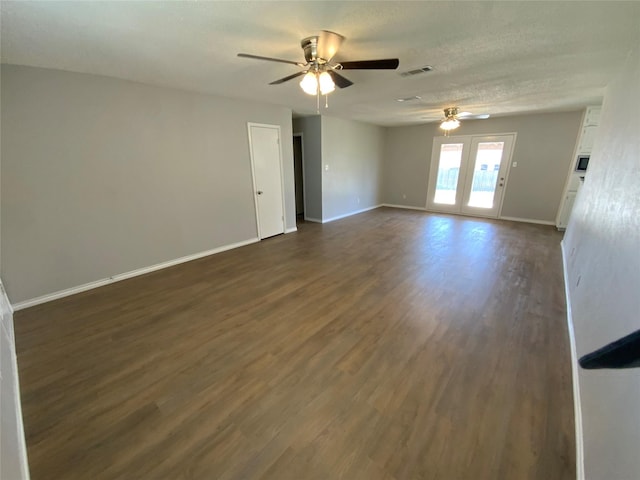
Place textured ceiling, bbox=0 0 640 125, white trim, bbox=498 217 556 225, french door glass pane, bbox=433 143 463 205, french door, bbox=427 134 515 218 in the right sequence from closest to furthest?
textured ceiling, bbox=0 0 640 125, white trim, bbox=498 217 556 225, french door, bbox=427 134 515 218, french door glass pane, bbox=433 143 463 205

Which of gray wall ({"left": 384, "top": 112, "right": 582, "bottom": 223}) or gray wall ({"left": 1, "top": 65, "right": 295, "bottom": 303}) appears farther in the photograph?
gray wall ({"left": 384, "top": 112, "right": 582, "bottom": 223})

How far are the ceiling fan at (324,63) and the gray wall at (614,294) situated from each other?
1.79 m

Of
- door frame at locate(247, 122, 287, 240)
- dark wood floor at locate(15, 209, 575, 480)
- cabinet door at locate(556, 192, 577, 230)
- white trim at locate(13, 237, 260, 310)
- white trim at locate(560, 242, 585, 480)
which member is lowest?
dark wood floor at locate(15, 209, 575, 480)

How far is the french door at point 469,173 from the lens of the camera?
636 cm

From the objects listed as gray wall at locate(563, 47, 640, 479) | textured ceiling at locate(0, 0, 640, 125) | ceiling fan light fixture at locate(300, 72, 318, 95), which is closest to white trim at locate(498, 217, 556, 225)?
textured ceiling at locate(0, 0, 640, 125)

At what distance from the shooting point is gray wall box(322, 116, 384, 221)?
6.10m

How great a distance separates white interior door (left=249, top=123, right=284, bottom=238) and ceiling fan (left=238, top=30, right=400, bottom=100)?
2464 millimetres

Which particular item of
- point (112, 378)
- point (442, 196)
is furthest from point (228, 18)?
point (442, 196)

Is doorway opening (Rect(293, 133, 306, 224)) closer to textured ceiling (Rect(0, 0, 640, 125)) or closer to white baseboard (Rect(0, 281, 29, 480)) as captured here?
textured ceiling (Rect(0, 0, 640, 125))

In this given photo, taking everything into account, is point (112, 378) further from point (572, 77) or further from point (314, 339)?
point (572, 77)

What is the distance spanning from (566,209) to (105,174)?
26.3 feet

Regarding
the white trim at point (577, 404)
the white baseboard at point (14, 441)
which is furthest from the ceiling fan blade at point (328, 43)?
the white trim at point (577, 404)

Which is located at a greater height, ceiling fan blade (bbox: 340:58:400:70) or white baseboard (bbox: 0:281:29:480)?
ceiling fan blade (bbox: 340:58:400:70)

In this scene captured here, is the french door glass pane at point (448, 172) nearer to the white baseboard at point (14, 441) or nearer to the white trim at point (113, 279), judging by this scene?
the white trim at point (113, 279)
